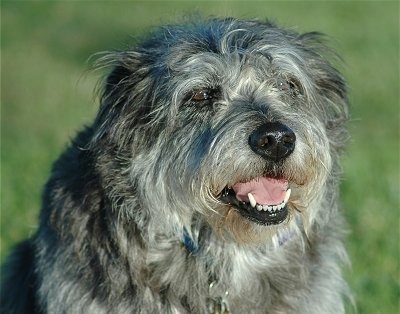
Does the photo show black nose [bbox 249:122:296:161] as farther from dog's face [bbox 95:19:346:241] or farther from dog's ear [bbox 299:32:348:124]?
dog's ear [bbox 299:32:348:124]

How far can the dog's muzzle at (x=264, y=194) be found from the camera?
4680 mm

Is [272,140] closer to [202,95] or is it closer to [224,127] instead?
[224,127]

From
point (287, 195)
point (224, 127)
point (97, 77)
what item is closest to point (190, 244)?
point (287, 195)

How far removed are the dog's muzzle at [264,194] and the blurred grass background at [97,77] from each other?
0.90 metres

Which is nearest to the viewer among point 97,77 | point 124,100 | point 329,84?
point 124,100

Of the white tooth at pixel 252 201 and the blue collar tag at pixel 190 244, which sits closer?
the white tooth at pixel 252 201

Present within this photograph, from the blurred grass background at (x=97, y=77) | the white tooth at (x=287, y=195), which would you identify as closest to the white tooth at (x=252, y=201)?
the white tooth at (x=287, y=195)

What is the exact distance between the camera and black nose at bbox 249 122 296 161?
4637mm

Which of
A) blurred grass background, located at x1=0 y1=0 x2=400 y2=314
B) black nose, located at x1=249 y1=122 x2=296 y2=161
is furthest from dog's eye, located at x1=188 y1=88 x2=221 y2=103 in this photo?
blurred grass background, located at x1=0 y1=0 x2=400 y2=314

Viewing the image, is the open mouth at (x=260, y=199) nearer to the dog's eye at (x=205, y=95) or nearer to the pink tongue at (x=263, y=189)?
the pink tongue at (x=263, y=189)

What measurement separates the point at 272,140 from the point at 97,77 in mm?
6582

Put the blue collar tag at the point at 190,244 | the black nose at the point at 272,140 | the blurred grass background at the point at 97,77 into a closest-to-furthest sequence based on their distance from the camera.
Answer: the black nose at the point at 272,140 < the blue collar tag at the point at 190,244 < the blurred grass background at the point at 97,77

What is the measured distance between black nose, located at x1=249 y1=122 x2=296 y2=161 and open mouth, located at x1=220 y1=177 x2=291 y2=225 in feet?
0.62

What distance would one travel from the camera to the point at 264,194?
4.90 m
